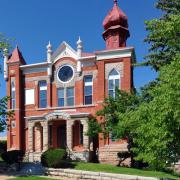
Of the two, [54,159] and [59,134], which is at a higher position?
[59,134]

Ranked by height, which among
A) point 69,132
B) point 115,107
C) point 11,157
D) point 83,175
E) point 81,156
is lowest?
point 81,156

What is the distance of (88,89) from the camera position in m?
37.6

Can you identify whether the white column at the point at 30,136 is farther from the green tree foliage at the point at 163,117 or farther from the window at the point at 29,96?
the green tree foliage at the point at 163,117

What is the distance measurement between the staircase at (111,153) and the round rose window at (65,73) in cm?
767

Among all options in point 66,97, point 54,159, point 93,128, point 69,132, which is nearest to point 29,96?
point 66,97

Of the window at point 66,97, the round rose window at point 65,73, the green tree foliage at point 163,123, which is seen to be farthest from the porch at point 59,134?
the green tree foliage at point 163,123

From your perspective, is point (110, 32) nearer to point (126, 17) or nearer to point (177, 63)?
point (126, 17)

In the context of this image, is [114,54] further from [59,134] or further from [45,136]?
[45,136]

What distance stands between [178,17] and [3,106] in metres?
14.6

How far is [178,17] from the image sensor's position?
1480cm

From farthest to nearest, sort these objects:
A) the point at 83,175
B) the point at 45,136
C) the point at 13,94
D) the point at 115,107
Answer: the point at 13,94 < the point at 45,136 < the point at 115,107 < the point at 83,175

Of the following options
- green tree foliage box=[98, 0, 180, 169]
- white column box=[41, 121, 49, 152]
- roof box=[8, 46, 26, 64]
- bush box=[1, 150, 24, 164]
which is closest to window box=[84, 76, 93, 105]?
white column box=[41, 121, 49, 152]

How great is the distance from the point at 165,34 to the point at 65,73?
23.8 meters

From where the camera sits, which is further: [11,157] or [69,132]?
[69,132]
